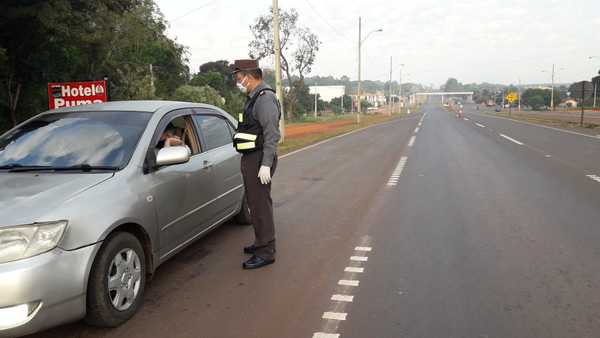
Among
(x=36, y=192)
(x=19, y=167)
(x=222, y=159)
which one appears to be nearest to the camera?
(x=36, y=192)

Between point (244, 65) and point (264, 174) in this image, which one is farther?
point (244, 65)

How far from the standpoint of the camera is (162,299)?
385 centimetres

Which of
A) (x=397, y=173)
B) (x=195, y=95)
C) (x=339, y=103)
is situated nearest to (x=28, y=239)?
(x=397, y=173)

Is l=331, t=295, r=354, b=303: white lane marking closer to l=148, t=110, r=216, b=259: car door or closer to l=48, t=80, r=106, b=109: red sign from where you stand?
l=148, t=110, r=216, b=259: car door

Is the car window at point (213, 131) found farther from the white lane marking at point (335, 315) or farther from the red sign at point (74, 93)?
the red sign at point (74, 93)

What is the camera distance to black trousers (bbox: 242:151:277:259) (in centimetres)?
448

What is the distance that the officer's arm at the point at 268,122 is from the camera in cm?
430

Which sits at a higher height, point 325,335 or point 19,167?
point 19,167

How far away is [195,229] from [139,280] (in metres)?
1.00

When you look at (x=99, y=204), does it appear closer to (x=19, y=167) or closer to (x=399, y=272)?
(x=19, y=167)

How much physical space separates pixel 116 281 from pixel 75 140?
1406 millimetres

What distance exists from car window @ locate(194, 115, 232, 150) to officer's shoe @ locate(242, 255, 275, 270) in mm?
1321

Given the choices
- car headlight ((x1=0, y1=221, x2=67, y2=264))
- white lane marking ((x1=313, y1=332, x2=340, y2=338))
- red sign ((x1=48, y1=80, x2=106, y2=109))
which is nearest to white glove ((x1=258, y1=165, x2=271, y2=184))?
white lane marking ((x1=313, y1=332, x2=340, y2=338))

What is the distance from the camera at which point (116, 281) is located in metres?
3.33
